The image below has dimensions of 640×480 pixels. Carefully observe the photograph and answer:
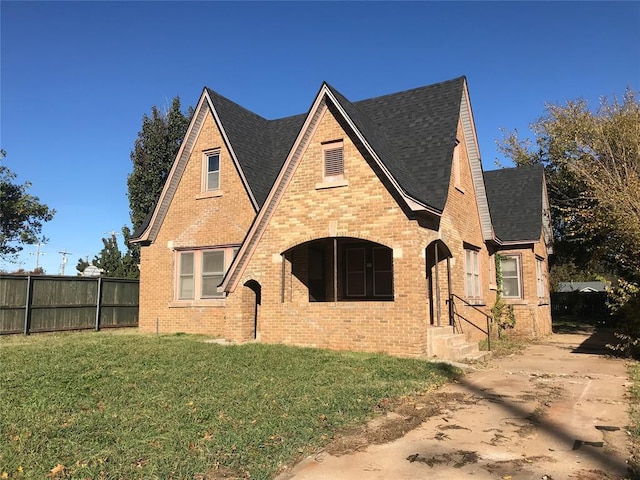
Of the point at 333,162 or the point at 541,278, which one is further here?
the point at 541,278

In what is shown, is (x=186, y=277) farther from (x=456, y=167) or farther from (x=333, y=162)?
(x=456, y=167)

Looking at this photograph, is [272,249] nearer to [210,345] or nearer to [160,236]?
[210,345]

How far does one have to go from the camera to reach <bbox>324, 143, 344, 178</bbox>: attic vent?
13.0m

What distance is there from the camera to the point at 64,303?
17.7 meters

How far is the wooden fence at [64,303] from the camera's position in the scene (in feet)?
53.3

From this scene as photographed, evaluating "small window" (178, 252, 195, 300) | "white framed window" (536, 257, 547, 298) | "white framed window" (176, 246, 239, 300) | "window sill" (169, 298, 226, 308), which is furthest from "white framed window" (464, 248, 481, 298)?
"small window" (178, 252, 195, 300)

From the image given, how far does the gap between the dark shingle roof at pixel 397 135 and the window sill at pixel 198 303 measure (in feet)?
11.4

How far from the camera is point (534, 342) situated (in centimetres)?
1700

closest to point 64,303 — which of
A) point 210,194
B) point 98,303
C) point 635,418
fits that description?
point 98,303

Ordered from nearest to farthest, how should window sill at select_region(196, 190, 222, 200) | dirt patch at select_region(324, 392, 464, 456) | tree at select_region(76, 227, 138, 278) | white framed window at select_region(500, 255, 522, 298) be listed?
dirt patch at select_region(324, 392, 464, 456) → window sill at select_region(196, 190, 222, 200) → white framed window at select_region(500, 255, 522, 298) → tree at select_region(76, 227, 138, 278)

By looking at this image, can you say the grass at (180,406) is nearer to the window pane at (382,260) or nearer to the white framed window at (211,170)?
the window pane at (382,260)

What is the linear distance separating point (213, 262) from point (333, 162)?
588 cm

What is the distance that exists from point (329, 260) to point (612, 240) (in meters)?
11.3

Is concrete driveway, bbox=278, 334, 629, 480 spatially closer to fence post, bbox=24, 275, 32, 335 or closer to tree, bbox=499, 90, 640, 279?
tree, bbox=499, 90, 640, 279
